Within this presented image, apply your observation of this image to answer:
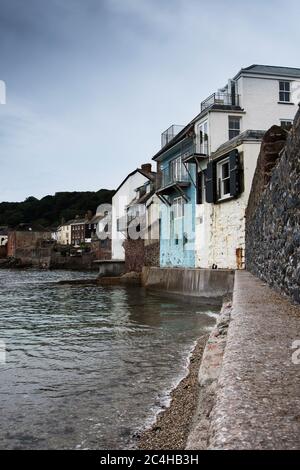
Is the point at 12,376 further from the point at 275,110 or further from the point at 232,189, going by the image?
the point at 275,110

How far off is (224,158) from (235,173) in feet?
6.24

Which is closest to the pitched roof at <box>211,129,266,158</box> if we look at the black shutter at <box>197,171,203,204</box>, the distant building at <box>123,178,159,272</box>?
the black shutter at <box>197,171,203,204</box>

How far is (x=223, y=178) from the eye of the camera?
21.5m

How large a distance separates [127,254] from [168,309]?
21.3 m

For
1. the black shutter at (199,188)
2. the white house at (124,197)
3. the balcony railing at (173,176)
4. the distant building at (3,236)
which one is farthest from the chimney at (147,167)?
the distant building at (3,236)

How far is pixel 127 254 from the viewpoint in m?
37.3

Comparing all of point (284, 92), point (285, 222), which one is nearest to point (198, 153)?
point (284, 92)

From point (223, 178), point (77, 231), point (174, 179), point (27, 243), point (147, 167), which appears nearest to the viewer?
point (223, 178)

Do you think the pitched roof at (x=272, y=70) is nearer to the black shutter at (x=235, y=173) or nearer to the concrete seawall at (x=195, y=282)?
the black shutter at (x=235, y=173)

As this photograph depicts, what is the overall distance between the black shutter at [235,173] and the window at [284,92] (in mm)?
6830

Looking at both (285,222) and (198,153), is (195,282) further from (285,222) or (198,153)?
(285,222)

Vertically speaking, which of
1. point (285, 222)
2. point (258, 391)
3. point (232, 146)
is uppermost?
point (232, 146)

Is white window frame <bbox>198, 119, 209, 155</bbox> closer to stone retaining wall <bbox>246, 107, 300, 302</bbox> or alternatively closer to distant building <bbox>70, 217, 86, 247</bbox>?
stone retaining wall <bbox>246, 107, 300, 302</bbox>

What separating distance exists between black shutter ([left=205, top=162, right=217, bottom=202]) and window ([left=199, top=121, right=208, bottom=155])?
4.31 feet
